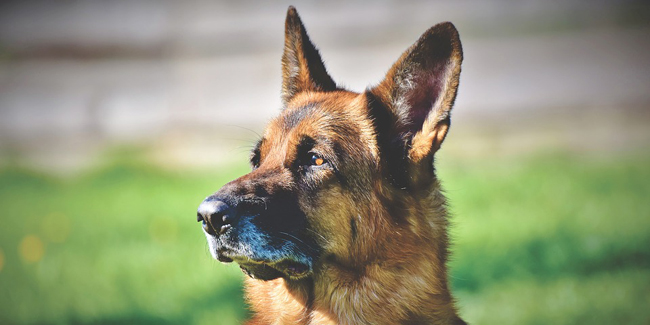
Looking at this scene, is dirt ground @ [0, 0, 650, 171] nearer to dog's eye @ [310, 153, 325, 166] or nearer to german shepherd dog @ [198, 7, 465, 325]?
german shepherd dog @ [198, 7, 465, 325]

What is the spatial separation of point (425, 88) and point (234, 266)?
11.2 ft

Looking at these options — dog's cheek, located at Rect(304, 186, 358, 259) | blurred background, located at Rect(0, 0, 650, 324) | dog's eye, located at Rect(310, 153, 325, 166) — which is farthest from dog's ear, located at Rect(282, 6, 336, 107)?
blurred background, located at Rect(0, 0, 650, 324)

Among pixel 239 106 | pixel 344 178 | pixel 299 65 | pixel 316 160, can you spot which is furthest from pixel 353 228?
pixel 239 106

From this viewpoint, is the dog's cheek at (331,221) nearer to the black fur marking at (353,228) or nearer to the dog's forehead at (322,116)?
the black fur marking at (353,228)

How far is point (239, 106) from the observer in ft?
35.3

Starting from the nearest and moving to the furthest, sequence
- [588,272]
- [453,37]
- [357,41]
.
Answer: [453,37] → [588,272] → [357,41]

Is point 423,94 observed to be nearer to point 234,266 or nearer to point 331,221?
point 331,221

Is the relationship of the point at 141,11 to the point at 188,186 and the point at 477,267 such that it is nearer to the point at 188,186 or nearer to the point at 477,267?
the point at 188,186

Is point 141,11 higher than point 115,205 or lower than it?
higher

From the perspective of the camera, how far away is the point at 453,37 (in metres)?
3.12

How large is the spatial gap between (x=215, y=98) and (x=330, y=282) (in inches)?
318

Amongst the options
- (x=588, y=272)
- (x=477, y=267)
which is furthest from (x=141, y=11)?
(x=588, y=272)

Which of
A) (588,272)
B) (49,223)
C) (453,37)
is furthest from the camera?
(49,223)

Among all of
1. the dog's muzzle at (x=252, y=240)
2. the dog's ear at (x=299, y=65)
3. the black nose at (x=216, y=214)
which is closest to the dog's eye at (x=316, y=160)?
the dog's muzzle at (x=252, y=240)
